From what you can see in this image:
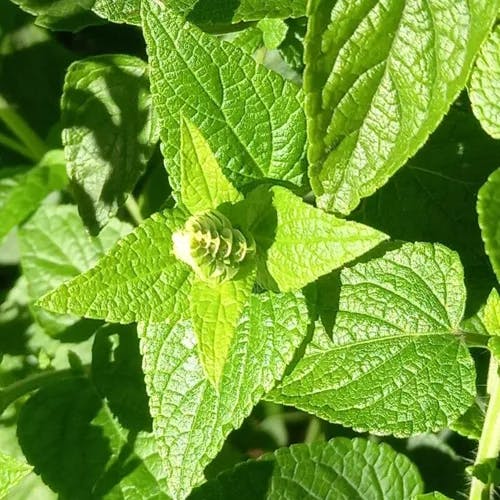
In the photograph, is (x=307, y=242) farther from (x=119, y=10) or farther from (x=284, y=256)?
(x=119, y=10)

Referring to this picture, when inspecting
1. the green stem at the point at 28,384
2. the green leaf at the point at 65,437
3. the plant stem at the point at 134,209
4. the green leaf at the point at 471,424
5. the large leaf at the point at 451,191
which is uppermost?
the large leaf at the point at 451,191

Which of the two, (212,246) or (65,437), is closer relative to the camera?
(212,246)

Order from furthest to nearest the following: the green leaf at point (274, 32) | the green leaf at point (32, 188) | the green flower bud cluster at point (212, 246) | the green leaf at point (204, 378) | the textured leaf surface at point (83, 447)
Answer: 1. the green leaf at point (32, 188)
2. the textured leaf surface at point (83, 447)
3. the green leaf at point (274, 32)
4. the green leaf at point (204, 378)
5. the green flower bud cluster at point (212, 246)

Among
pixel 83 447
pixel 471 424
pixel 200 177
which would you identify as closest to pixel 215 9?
pixel 200 177

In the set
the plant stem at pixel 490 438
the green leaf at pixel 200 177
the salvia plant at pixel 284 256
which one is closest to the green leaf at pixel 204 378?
the salvia plant at pixel 284 256

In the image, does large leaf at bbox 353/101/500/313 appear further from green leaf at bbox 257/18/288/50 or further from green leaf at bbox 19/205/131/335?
green leaf at bbox 19/205/131/335

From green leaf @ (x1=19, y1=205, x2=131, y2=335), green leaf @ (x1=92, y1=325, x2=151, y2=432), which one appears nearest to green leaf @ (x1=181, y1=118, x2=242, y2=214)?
green leaf @ (x1=92, y1=325, x2=151, y2=432)

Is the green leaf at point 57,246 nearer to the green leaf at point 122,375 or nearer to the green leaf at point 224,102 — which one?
the green leaf at point 122,375
